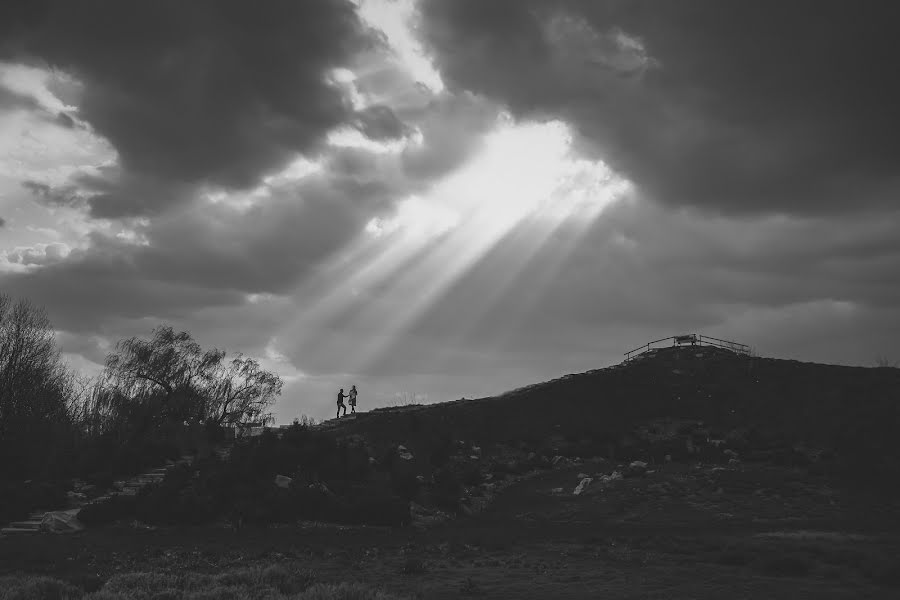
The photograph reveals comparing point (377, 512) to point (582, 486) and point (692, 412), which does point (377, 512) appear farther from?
point (692, 412)

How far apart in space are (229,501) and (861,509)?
29809 mm

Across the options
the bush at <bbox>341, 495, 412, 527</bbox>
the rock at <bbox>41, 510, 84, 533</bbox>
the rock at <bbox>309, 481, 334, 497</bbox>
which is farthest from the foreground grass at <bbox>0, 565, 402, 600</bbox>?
the rock at <bbox>309, 481, 334, 497</bbox>

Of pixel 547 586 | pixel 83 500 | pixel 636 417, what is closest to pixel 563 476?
pixel 636 417

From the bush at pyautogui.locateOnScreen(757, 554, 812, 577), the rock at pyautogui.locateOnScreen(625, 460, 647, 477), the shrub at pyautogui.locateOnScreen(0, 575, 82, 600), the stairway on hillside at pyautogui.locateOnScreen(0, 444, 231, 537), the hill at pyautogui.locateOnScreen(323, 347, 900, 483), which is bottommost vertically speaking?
the bush at pyautogui.locateOnScreen(757, 554, 812, 577)

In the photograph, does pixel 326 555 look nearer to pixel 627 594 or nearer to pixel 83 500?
pixel 627 594

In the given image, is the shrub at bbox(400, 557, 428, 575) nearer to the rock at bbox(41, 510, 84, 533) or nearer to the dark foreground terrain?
the dark foreground terrain

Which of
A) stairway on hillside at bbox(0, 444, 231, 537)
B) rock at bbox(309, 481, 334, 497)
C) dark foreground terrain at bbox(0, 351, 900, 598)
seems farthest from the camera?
rock at bbox(309, 481, 334, 497)

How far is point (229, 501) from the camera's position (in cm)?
2753

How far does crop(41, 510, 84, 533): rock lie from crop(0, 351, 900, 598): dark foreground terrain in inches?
47.8

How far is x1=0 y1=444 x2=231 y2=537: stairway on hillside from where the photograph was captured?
2478cm

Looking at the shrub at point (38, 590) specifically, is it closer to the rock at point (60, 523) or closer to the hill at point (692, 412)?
the rock at point (60, 523)

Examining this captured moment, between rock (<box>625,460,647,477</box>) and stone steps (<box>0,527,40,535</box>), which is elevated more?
rock (<box>625,460,647,477</box>)

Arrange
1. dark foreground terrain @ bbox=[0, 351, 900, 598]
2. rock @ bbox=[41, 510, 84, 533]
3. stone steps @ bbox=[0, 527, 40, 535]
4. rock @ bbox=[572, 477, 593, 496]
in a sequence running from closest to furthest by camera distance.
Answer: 1. dark foreground terrain @ bbox=[0, 351, 900, 598]
2. stone steps @ bbox=[0, 527, 40, 535]
3. rock @ bbox=[41, 510, 84, 533]
4. rock @ bbox=[572, 477, 593, 496]

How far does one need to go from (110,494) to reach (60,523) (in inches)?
313
